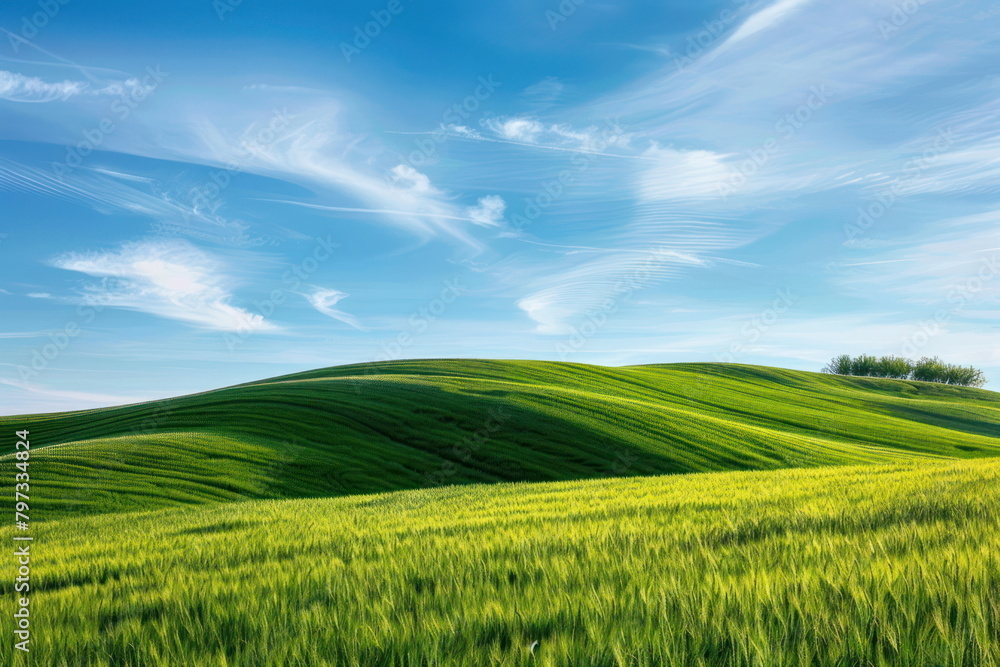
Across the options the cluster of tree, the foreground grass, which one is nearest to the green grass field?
the foreground grass

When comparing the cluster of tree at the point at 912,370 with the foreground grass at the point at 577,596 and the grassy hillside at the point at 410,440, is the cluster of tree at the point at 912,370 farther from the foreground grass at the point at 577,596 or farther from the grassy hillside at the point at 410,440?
the foreground grass at the point at 577,596

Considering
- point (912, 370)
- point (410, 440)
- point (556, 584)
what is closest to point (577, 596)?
point (556, 584)

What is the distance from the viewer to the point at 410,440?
31156 mm

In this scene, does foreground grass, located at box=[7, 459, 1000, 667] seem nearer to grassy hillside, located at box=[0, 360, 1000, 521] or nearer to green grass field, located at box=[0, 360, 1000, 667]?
green grass field, located at box=[0, 360, 1000, 667]

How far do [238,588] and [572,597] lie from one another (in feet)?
7.52

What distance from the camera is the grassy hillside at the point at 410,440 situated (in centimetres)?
2216

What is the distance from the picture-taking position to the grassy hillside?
872 inches

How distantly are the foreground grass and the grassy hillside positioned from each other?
17.7 m

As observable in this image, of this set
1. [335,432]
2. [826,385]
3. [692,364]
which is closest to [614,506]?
[335,432]

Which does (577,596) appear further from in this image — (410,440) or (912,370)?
(912,370)

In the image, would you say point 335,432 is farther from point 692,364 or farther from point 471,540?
point 692,364

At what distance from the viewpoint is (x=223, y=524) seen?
10055mm

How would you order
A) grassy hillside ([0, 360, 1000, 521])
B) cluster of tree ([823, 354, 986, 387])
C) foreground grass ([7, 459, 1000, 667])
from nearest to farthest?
1. foreground grass ([7, 459, 1000, 667])
2. grassy hillside ([0, 360, 1000, 521])
3. cluster of tree ([823, 354, 986, 387])

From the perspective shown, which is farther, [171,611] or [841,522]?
[841,522]
